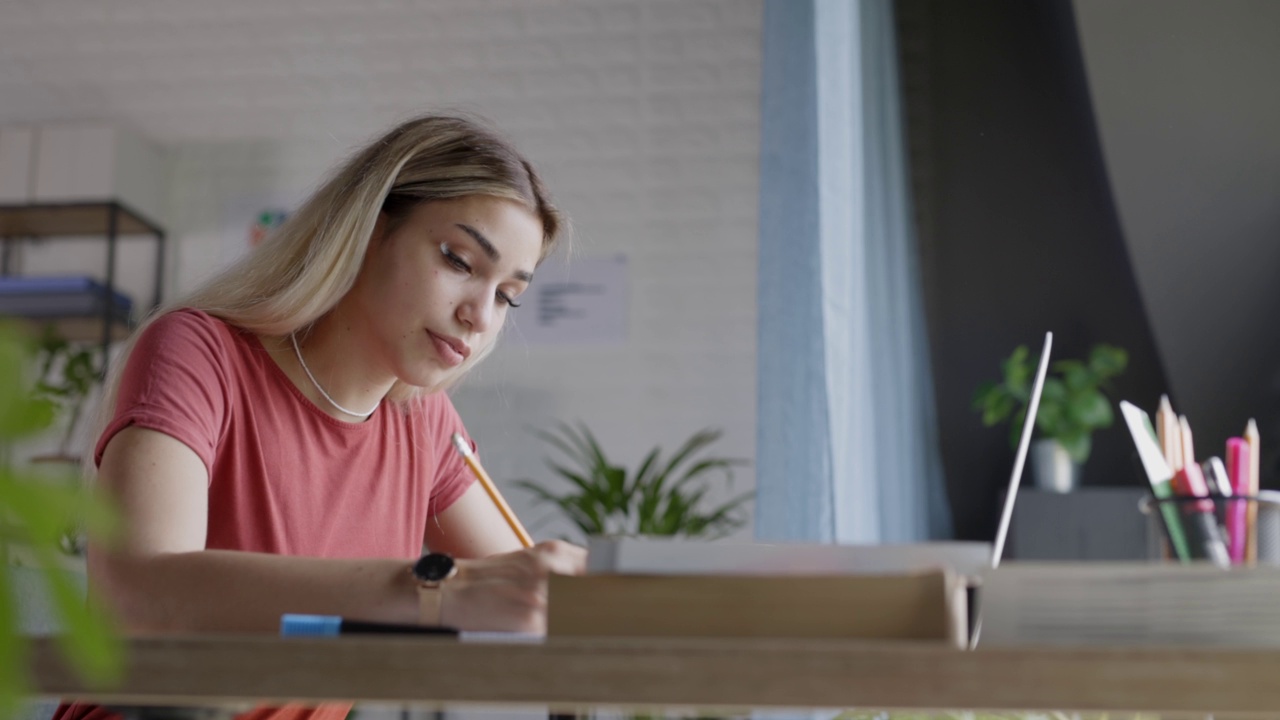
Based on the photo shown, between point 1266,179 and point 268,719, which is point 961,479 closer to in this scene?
point 1266,179

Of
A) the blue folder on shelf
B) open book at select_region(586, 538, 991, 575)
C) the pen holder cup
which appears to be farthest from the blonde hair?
the blue folder on shelf

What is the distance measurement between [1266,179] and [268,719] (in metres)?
2.80

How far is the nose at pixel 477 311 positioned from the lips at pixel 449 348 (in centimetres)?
3

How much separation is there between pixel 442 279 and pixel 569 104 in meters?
3.23

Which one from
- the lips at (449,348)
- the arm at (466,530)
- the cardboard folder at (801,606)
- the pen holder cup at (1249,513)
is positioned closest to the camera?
the cardboard folder at (801,606)

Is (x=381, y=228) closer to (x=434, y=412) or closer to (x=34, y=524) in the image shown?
(x=434, y=412)

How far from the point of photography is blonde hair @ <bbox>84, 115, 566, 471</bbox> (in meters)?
1.43

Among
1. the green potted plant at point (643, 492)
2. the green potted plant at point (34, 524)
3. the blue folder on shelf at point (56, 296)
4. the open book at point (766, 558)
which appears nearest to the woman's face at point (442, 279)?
the open book at point (766, 558)

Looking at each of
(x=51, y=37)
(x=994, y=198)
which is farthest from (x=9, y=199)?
(x=994, y=198)

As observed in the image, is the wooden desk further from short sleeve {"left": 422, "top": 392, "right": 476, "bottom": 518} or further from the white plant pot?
the white plant pot

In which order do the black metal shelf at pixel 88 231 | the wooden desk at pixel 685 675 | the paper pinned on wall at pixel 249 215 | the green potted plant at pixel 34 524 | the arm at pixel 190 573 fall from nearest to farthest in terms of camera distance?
the green potted plant at pixel 34 524, the wooden desk at pixel 685 675, the arm at pixel 190 573, the black metal shelf at pixel 88 231, the paper pinned on wall at pixel 249 215

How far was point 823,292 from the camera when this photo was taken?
2.09 meters

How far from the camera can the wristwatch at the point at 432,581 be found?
0.75m

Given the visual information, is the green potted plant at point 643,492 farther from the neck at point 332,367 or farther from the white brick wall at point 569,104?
the neck at point 332,367
